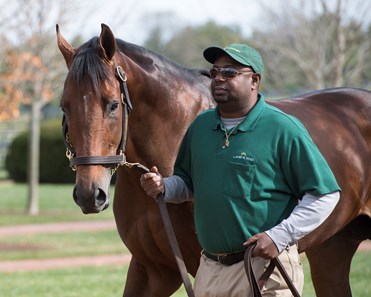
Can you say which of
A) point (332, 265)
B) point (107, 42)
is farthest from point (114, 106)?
point (332, 265)

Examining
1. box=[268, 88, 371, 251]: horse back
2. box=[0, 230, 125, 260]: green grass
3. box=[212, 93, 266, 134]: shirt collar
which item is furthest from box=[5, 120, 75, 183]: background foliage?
box=[212, 93, 266, 134]: shirt collar

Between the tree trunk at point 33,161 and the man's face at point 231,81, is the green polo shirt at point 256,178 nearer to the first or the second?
the man's face at point 231,81

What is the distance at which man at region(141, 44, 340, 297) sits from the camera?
12.9 feet

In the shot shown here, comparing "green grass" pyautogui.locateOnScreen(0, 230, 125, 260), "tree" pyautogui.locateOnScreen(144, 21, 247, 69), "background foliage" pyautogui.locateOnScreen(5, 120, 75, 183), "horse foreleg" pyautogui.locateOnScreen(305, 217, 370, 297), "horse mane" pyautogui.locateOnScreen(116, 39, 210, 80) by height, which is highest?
"horse mane" pyautogui.locateOnScreen(116, 39, 210, 80)

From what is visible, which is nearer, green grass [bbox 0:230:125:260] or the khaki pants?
the khaki pants

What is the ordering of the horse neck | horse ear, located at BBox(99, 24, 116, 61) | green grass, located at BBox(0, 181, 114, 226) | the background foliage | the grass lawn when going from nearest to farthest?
1. horse ear, located at BBox(99, 24, 116, 61)
2. the horse neck
3. the grass lawn
4. green grass, located at BBox(0, 181, 114, 226)
5. the background foliage

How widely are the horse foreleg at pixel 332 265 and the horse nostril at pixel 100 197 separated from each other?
240 cm

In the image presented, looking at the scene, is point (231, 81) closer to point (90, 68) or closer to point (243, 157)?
point (243, 157)

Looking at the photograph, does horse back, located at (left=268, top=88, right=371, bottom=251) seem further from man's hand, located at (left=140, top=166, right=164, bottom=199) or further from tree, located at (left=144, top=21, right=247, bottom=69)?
tree, located at (left=144, top=21, right=247, bottom=69)

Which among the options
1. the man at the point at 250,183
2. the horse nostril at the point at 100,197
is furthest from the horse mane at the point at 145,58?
the horse nostril at the point at 100,197

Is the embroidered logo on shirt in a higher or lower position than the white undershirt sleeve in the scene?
higher

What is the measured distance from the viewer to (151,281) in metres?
5.23

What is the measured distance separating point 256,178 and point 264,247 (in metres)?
0.35

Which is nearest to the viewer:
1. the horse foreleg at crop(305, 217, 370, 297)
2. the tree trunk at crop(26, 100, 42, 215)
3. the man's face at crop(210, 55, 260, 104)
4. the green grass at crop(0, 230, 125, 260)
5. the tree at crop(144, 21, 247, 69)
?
the man's face at crop(210, 55, 260, 104)
